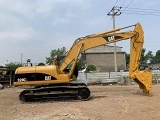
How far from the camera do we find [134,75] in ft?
54.4

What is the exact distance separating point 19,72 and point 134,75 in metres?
5.75

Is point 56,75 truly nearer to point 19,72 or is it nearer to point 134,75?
point 19,72

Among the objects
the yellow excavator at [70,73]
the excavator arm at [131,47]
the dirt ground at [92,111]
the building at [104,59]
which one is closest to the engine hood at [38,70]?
the yellow excavator at [70,73]

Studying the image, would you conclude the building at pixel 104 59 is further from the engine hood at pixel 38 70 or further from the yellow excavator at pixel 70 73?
the engine hood at pixel 38 70

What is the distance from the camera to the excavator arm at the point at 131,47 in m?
16.4

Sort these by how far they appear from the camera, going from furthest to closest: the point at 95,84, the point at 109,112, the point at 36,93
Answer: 1. the point at 95,84
2. the point at 36,93
3. the point at 109,112

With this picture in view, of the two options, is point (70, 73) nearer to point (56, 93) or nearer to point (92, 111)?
point (56, 93)

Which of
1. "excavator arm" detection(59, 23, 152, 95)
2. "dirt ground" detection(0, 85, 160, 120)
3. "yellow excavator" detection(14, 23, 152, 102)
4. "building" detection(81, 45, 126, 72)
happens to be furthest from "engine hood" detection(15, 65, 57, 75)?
"building" detection(81, 45, 126, 72)

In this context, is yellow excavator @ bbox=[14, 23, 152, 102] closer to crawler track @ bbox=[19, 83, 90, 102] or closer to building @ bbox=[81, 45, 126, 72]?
crawler track @ bbox=[19, 83, 90, 102]

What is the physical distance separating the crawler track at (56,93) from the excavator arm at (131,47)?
90 centimetres

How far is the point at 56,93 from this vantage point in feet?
51.2

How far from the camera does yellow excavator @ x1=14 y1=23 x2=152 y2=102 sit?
15.6 meters

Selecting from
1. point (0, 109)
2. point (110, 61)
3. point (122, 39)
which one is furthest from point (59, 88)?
point (110, 61)

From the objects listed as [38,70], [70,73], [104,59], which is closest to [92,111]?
[70,73]
